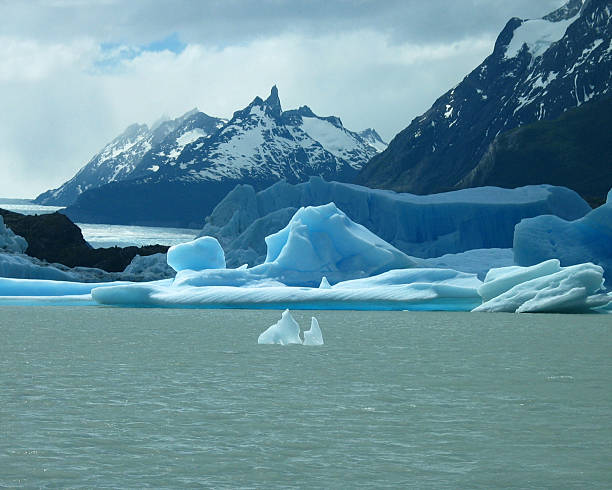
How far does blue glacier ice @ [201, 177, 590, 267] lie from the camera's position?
52.2 m

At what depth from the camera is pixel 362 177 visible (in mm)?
164375

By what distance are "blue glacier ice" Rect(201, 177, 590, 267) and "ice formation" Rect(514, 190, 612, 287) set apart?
1692 centimetres

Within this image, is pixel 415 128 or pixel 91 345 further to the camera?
pixel 415 128

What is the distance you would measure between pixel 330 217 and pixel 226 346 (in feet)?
61.0

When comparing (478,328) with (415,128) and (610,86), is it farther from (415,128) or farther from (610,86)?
(415,128)

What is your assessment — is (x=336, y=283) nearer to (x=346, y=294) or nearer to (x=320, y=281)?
(x=320, y=281)

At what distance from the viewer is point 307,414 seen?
1113cm

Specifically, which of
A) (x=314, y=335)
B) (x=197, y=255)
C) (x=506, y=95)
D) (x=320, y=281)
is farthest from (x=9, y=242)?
(x=506, y=95)

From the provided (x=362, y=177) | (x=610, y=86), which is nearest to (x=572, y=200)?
(x=610, y=86)

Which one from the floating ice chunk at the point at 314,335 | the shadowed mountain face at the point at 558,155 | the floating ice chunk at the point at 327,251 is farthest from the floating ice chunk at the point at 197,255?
the shadowed mountain face at the point at 558,155

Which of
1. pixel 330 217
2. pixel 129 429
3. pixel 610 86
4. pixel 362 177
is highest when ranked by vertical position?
pixel 610 86

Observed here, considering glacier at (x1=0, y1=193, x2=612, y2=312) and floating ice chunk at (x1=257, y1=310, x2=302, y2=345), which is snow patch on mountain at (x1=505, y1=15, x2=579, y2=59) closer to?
glacier at (x1=0, y1=193, x2=612, y2=312)

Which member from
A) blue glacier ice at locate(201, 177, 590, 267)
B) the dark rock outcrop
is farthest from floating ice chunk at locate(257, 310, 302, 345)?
the dark rock outcrop

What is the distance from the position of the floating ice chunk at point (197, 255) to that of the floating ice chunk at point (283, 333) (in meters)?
19.1
